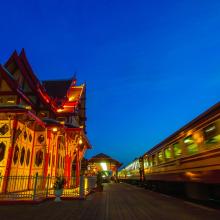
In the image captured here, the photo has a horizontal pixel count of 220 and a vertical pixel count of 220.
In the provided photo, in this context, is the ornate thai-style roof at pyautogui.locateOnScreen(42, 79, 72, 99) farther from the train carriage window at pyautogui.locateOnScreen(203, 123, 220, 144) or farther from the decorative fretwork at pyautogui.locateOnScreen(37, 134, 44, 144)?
the train carriage window at pyautogui.locateOnScreen(203, 123, 220, 144)

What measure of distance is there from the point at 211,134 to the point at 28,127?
11.7 meters

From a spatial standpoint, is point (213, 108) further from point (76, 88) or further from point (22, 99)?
point (76, 88)

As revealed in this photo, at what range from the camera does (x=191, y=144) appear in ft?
26.7

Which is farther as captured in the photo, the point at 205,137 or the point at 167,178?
the point at 167,178

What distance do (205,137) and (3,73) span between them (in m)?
12.0

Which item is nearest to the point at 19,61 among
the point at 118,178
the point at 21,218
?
the point at 21,218

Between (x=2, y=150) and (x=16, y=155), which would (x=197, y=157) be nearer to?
(x=16, y=155)

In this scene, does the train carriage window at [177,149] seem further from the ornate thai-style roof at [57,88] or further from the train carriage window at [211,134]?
the ornate thai-style roof at [57,88]

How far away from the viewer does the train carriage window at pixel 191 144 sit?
7.72 m

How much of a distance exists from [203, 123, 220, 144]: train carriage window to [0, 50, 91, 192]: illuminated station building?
28.7ft

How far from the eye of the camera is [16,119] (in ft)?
36.5

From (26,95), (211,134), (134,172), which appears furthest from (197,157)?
(134,172)

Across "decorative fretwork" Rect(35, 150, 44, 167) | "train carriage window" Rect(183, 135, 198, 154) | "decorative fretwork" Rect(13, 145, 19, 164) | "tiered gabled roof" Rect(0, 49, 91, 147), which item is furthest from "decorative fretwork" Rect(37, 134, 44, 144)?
"train carriage window" Rect(183, 135, 198, 154)

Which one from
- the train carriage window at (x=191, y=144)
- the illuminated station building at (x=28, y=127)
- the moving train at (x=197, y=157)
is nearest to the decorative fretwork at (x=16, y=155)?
the illuminated station building at (x=28, y=127)
